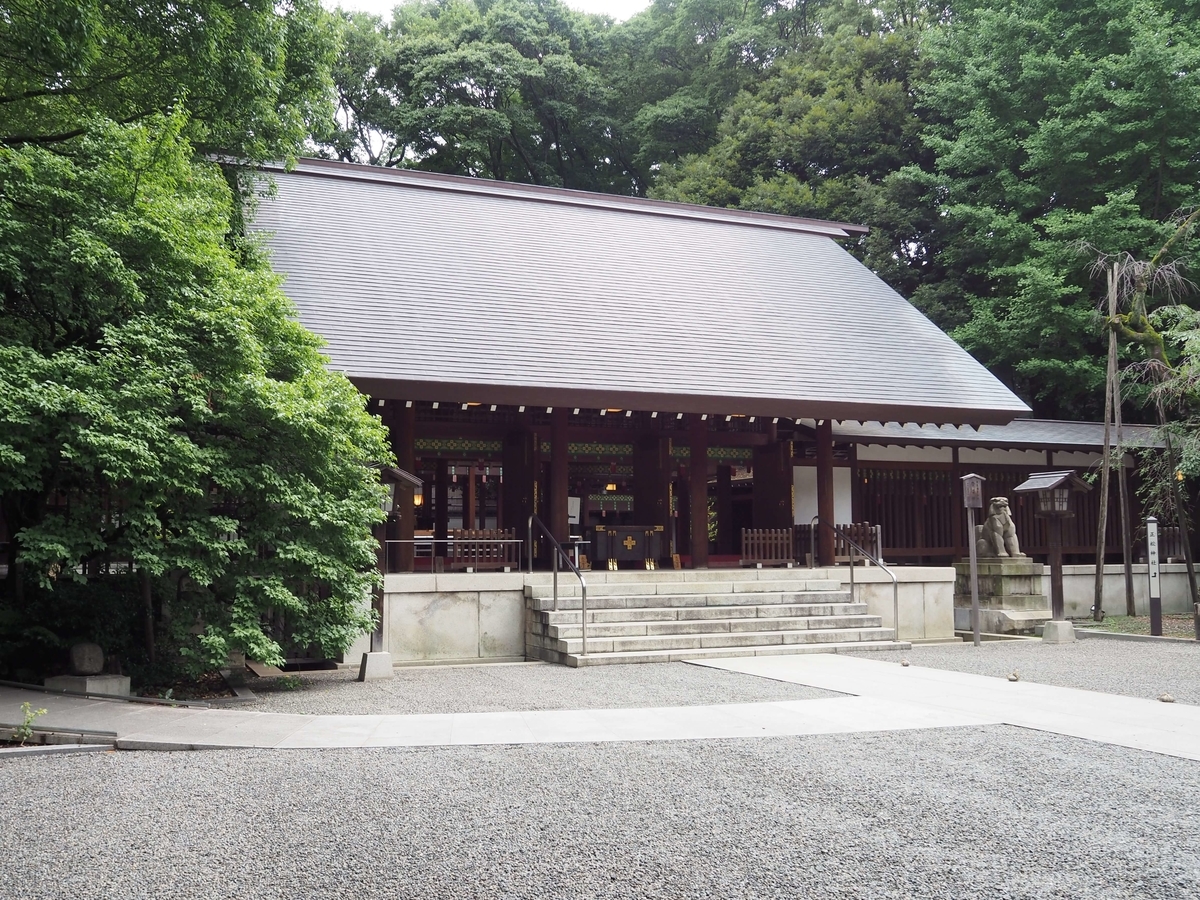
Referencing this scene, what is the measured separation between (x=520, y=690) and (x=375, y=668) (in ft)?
6.41

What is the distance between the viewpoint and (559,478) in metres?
14.2

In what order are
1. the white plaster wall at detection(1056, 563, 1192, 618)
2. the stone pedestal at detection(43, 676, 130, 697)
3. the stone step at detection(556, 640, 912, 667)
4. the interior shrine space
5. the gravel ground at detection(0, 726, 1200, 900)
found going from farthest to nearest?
1. the white plaster wall at detection(1056, 563, 1192, 618)
2. the interior shrine space
3. the stone step at detection(556, 640, 912, 667)
4. the stone pedestal at detection(43, 676, 130, 697)
5. the gravel ground at detection(0, 726, 1200, 900)

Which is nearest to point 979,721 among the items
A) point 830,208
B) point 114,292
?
point 114,292

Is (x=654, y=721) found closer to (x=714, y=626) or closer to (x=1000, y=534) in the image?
(x=714, y=626)

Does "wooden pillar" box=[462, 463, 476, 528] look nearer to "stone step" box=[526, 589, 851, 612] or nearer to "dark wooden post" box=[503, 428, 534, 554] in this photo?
"dark wooden post" box=[503, 428, 534, 554]

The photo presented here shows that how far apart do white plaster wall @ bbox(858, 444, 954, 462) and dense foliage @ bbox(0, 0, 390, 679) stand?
35.7ft

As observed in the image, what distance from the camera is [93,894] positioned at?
155 inches

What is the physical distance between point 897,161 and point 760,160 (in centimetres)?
412

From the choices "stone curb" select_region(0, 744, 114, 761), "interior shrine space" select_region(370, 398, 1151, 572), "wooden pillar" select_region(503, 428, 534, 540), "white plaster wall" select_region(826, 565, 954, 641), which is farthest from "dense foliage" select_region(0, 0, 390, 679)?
"white plaster wall" select_region(826, 565, 954, 641)

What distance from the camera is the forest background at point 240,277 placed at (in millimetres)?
8695

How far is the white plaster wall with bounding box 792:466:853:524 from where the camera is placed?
17.7 metres

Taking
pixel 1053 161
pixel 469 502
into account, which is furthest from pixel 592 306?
pixel 1053 161

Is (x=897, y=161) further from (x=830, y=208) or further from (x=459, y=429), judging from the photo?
(x=459, y=429)

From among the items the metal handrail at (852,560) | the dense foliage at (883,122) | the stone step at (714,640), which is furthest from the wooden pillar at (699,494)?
the dense foliage at (883,122)
